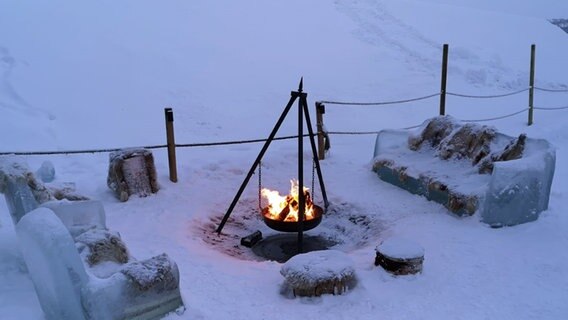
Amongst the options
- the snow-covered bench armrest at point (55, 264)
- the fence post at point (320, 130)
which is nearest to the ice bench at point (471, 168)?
the fence post at point (320, 130)

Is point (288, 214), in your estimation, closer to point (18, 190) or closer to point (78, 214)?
point (78, 214)

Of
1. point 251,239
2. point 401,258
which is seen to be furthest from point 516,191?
point 251,239

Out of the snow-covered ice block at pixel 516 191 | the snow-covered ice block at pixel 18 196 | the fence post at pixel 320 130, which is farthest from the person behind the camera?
the fence post at pixel 320 130

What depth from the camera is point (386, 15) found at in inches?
712

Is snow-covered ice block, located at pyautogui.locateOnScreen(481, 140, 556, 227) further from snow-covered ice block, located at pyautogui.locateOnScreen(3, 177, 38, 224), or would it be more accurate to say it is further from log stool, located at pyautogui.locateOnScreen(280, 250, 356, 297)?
snow-covered ice block, located at pyautogui.locateOnScreen(3, 177, 38, 224)

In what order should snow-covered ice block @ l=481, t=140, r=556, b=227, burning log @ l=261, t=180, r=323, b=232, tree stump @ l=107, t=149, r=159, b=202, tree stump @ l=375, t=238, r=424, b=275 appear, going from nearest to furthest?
tree stump @ l=375, t=238, r=424, b=275 < snow-covered ice block @ l=481, t=140, r=556, b=227 < burning log @ l=261, t=180, r=323, b=232 < tree stump @ l=107, t=149, r=159, b=202

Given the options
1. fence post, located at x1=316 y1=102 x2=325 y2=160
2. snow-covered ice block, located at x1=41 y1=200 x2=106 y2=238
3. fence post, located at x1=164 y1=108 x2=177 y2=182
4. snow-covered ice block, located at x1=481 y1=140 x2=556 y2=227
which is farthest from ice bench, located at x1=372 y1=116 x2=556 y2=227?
snow-covered ice block, located at x1=41 y1=200 x2=106 y2=238

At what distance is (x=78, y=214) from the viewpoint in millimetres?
4676

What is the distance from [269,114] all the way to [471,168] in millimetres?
5374

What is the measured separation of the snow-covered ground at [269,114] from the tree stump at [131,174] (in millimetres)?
176

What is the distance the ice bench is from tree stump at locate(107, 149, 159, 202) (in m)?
3.18

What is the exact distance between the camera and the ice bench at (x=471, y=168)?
5531mm

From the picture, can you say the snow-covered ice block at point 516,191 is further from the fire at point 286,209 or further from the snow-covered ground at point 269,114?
the fire at point 286,209

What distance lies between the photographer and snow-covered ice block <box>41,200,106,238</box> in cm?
455
